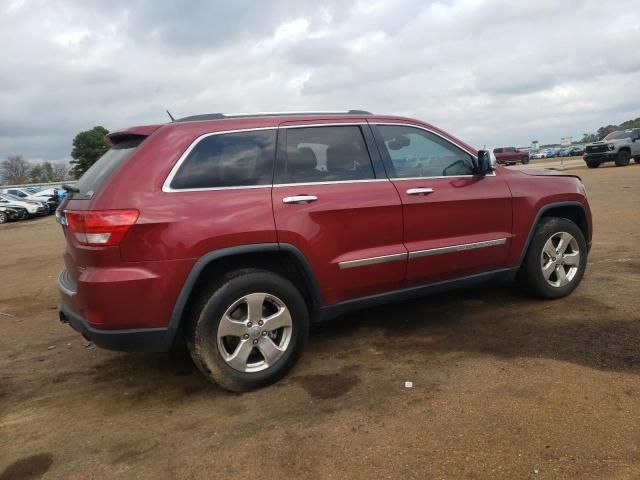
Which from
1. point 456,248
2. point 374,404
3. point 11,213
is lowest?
point 11,213

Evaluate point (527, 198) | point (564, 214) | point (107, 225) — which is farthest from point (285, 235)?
point (564, 214)

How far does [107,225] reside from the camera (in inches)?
118

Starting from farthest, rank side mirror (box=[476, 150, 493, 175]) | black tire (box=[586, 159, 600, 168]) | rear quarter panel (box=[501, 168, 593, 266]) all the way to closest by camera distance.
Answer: black tire (box=[586, 159, 600, 168]) → rear quarter panel (box=[501, 168, 593, 266]) → side mirror (box=[476, 150, 493, 175])

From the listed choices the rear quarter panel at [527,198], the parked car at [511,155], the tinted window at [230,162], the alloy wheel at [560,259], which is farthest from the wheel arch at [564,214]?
the parked car at [511,155]

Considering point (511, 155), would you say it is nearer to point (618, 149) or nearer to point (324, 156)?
point (618, 149)

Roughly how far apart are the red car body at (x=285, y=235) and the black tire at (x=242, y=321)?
0.12m

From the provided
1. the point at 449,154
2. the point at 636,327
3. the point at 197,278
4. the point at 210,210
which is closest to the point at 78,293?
the point at 197,278

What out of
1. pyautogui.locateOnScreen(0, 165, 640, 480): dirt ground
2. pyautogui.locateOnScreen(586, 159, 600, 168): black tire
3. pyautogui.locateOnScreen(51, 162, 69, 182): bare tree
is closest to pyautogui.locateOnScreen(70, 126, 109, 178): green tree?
pyautogui.locateOnScreen(51, 162, 69, 182): bare tree

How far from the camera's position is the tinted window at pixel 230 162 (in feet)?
10.7

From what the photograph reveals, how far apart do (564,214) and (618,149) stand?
2337cm

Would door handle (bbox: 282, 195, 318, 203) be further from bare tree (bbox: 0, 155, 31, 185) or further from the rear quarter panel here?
bare tree (bbox: 0, 155, 31, 185)

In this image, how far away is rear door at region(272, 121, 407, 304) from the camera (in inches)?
137

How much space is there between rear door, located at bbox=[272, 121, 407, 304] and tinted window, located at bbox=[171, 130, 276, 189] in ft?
0.32

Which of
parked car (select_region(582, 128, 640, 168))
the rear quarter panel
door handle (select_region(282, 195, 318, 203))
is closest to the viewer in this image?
door handle (select_region(282, 195, 318, 203))
